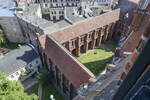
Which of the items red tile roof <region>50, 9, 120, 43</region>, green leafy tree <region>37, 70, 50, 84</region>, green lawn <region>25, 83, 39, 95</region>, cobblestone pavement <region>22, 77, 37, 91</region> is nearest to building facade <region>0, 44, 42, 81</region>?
cobblestone pavement <region>22, 77, 37, 91</region>

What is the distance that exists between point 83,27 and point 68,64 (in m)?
15.5

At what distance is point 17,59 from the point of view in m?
29.9

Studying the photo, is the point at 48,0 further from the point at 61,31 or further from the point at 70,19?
the point at 61,31

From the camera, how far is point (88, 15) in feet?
142

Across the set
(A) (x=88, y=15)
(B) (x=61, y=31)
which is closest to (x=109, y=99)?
(B) (x=61, y=31)

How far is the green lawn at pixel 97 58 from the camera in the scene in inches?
1326

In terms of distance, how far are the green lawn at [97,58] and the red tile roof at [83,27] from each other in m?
8.85

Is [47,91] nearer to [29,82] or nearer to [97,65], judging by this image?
[29,82]

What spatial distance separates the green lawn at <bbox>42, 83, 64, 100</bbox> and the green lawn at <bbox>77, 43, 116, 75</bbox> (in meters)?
11.8

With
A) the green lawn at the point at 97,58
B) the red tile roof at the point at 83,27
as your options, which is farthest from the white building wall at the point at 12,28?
the green lawn at the point at 97,58

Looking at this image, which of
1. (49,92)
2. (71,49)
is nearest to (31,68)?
(49,92)

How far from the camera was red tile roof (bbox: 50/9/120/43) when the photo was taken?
30013 mm

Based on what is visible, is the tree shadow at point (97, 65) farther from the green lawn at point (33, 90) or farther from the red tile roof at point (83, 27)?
the green lawn at point (33, 90)

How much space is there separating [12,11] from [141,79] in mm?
46743
